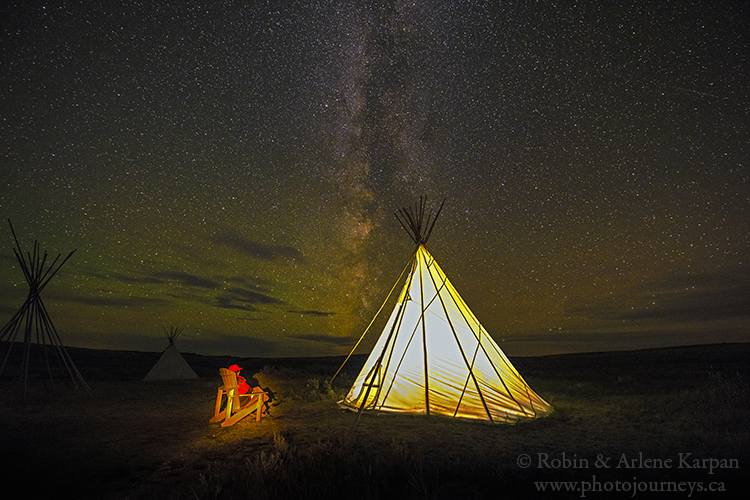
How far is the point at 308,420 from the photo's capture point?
652cm

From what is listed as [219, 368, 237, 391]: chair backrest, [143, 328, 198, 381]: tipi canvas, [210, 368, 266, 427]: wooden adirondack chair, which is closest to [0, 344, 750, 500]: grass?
[210, 368, 266, 427]: wooden adirondack chair

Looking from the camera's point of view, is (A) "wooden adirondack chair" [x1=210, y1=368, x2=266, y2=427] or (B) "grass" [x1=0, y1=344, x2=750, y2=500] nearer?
(B) "grass" [x1=0, y1=344, x2=750, y2=500]

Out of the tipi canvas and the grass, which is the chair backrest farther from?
the tipi canvas

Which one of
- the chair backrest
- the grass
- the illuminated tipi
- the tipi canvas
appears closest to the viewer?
the grass

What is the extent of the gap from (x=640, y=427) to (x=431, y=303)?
3703 millimetres

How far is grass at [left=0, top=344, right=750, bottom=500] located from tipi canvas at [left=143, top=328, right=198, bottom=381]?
5118mm

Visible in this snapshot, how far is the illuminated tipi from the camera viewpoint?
266 inches

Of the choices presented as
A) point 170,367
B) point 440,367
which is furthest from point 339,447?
point 170,367

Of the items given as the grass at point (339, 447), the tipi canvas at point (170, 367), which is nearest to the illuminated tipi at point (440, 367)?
the grass at point (339, 447)

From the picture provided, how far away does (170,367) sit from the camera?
14328mm

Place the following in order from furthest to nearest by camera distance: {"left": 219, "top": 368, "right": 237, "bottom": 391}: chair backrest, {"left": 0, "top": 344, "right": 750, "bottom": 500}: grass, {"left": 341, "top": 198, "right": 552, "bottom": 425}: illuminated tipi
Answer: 1. {"left": 341, "top": 198, "right": 552, "bottom": 425}: illuminated tipi
2. {"left": 219, "top": 368, "right": 237, "bottom": 391}: chair backrest
3. {"left": 0, "top": 344, "right": 750, "bottom": 500}: grass

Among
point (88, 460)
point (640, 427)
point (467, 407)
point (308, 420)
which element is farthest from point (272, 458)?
point (640, 427)

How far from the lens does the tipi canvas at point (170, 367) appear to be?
13.9 m

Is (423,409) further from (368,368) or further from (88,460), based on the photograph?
(88,460)
